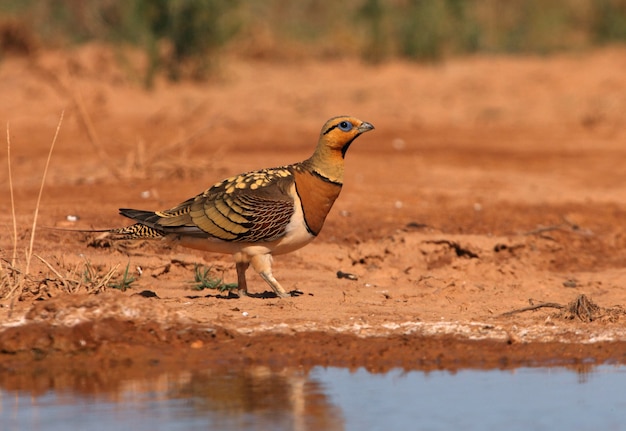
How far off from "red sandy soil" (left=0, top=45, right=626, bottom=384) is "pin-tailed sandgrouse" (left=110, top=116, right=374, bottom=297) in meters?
0.34

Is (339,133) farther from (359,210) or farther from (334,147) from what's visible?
(359,210)

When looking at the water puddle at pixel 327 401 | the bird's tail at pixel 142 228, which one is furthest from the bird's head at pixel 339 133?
the water puddle at pixel 327 401

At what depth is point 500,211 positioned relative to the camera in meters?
11.2

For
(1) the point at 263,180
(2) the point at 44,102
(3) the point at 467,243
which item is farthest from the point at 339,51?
(1) the point at 263,180

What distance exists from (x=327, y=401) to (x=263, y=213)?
62.3 inches

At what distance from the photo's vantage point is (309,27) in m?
21.3

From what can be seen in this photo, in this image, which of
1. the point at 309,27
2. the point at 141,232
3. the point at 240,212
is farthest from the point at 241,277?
the point at 309,27

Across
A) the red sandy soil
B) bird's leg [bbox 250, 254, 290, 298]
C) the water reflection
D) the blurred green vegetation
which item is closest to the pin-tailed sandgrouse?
bird's leg [bbox 250, 254, 290, 298]

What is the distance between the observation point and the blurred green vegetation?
1706 cm

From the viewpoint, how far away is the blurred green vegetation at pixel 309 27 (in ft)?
56.0

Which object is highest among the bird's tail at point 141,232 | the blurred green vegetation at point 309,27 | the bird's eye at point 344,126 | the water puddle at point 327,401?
the blurred green vegetation at point 309,27

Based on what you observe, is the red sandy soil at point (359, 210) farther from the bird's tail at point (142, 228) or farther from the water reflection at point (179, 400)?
the bird's tail at point (142, 228)

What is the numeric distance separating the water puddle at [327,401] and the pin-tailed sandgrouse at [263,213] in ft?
3.28

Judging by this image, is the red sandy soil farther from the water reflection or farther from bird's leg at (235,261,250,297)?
the water reflection
